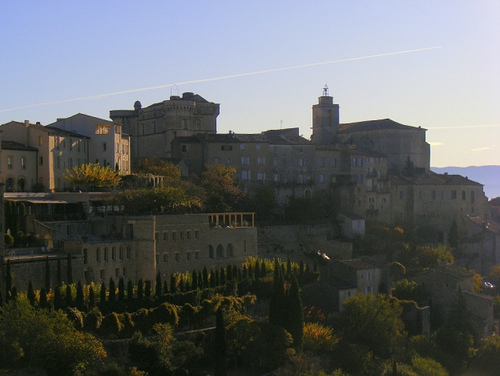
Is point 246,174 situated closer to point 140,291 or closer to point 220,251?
point 220,251

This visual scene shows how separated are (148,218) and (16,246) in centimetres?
792

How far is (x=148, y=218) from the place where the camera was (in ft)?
172

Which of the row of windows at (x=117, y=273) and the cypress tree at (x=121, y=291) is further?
the row of windows at (x=117, y=273)

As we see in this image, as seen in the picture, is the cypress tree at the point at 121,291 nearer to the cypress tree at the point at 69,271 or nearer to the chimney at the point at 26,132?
the cypress tree at the point at 69,271

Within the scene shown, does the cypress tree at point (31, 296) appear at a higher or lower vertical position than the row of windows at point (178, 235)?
lower

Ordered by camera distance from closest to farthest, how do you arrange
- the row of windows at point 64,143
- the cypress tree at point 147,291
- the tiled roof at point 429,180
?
the cypress tree at point 147,291 → the row of windows at point 64,143 → the tiled roof at point 429,180

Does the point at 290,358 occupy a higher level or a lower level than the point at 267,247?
lower

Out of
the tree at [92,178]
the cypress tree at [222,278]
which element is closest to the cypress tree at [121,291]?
the cypress tree at [222,278]

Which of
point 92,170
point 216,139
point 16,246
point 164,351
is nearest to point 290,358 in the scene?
point 164,351

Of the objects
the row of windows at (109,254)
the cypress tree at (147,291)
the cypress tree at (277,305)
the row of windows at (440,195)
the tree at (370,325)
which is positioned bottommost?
the tree at (370,325)

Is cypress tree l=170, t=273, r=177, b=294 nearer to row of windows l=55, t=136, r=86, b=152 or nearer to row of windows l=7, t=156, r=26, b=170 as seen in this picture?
row of windows l=7, t=156, r=26, b=170

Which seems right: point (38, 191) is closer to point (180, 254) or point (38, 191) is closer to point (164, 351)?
point (180, 254)

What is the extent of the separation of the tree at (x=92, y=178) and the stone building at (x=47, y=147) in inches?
35.5

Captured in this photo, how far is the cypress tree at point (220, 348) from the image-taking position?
144 ft
